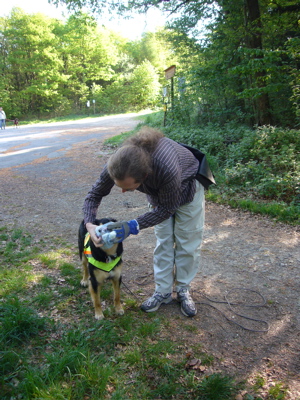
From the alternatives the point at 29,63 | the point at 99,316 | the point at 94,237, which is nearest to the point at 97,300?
the point at 99,316

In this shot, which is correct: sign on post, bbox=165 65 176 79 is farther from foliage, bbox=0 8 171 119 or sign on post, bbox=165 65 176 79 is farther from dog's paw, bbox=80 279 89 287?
foliage, bbox=0 8 171 119

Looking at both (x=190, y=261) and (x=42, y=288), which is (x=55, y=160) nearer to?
(x=42, y=288)

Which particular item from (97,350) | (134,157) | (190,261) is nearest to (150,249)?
(190,261)

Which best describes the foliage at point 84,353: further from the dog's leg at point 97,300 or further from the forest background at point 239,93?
the forest background at point 239,93

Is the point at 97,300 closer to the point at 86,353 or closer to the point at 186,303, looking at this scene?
the point at 86,353

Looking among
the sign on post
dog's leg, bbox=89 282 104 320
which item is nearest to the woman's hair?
dog's leg, bbox=89 282 104 320

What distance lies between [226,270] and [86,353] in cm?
227

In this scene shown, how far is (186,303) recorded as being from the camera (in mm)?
3102

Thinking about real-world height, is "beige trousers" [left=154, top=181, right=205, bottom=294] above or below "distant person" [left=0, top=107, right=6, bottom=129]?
below

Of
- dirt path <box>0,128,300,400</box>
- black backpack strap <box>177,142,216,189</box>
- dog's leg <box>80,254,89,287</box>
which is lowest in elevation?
dirt path <box>0,128,300,400</box>

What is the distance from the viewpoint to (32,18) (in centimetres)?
3316

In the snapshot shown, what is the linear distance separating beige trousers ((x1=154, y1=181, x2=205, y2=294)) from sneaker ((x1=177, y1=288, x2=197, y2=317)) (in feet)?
0.20

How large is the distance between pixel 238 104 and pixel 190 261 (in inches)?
390

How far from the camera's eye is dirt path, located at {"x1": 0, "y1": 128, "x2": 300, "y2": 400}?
2596mm
